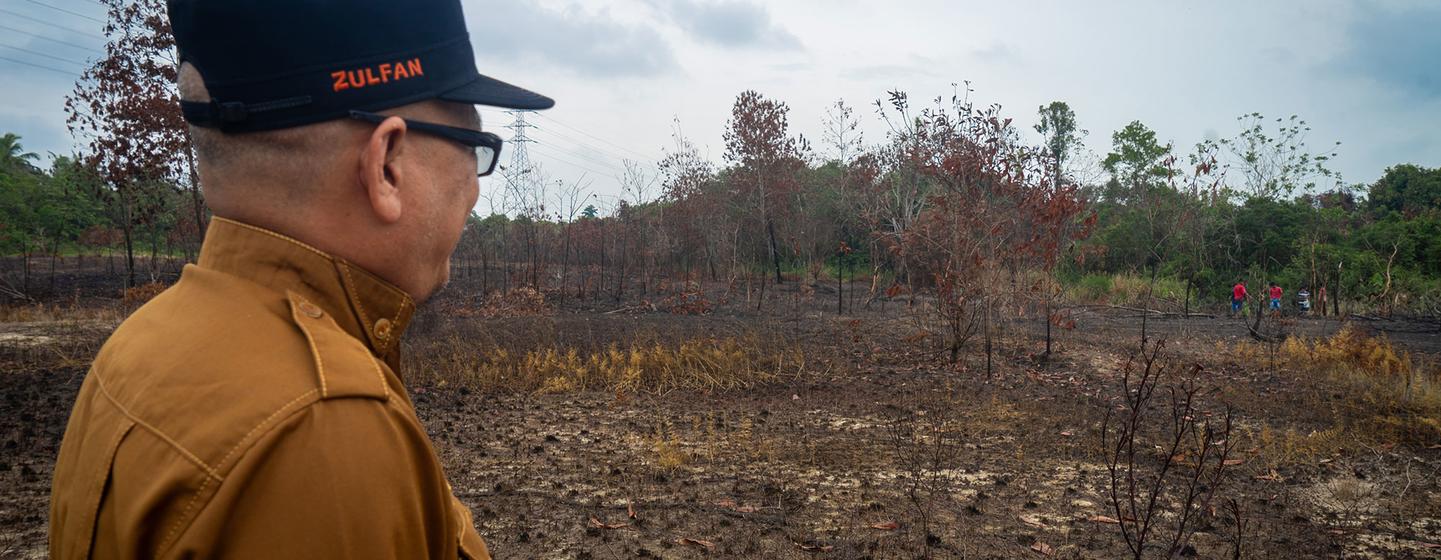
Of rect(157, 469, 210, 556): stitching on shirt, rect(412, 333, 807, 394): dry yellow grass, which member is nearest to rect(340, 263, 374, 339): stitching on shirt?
rect(157, 469, 210, 556): stitching on shirt

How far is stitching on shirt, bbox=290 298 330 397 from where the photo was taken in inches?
35.2

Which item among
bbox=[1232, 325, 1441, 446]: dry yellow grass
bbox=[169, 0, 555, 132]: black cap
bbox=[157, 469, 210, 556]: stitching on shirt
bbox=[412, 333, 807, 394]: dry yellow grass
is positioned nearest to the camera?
bbox=[157, 469, 210, 556]: stitching on shirt

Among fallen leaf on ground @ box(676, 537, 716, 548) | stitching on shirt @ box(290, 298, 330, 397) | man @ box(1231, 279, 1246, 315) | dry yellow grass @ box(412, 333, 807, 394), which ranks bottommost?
fallen leaf on ground @ box(676, 537, 716, 548)

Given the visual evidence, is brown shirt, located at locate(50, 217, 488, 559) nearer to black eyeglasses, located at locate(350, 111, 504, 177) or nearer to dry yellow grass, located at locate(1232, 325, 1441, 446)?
black eyeglasses, located at locate(350, 111, 504, 177)

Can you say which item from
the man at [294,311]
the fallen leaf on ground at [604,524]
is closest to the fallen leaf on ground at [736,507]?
the fallen leaf on ground at [604,524]

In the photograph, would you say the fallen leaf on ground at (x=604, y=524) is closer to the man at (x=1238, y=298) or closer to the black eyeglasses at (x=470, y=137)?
the black eyeglasses at (x=470, y=137)

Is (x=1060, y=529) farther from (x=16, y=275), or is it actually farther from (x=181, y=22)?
(x=16, y=275)

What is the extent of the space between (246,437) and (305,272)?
1.07ft

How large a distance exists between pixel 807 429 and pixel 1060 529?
2838 millimetres

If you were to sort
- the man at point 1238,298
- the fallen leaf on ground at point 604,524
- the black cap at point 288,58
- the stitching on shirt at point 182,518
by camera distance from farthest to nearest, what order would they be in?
the man at point 1238,298
the fallen leaf on ground at point 604,524
the black cap at point 288,58
the stitching on shirt at point 182,518

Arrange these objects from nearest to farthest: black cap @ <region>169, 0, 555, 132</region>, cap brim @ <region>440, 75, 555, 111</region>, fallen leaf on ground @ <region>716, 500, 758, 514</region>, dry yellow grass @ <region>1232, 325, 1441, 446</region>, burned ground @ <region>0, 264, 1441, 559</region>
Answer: black cap @ <region>169, 0, 555, 132</region> < cap brim @ <region>440, 75, 555, 111</region> < burned ground @ <region>0, 264, 1441, 559</region> < fallen leaf on ground @ <region>716, 500, 758, 514</region> < dry yellow grass @ <region>1232, 325, 1441, 446</region>

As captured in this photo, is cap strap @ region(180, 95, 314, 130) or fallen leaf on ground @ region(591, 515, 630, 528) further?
fallen leaf on ground @ region(591, 515, 630, 528)

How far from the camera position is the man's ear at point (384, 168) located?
1116 millimetres

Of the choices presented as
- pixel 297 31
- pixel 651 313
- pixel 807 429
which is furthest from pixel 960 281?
pixel 297 31
